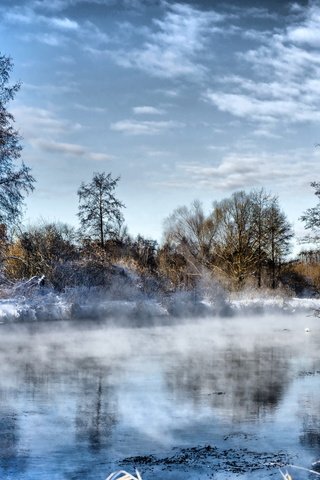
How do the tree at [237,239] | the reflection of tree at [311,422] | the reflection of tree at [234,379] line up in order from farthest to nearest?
1. the tree at [237,239]
2. the reflection of tree at [234,379]
3. the reflection of tree at [311,422]

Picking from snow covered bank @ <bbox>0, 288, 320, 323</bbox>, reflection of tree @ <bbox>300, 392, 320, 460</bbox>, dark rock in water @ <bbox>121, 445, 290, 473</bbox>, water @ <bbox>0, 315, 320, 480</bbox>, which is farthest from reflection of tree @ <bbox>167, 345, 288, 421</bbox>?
snow covered bank @ <bbox>0, 288, 320, 323</bbox>

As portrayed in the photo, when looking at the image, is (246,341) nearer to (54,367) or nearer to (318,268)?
(54,367)

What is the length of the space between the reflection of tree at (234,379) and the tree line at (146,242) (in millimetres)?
4514

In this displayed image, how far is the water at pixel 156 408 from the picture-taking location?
29.0 ft

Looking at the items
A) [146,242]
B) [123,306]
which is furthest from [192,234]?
[123,306]

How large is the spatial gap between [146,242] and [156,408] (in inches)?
2148

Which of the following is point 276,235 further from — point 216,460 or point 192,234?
point 216,460

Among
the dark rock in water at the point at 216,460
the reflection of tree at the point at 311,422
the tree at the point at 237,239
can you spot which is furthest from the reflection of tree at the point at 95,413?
the tree at the point at 237,239

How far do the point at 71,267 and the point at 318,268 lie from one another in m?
38.2

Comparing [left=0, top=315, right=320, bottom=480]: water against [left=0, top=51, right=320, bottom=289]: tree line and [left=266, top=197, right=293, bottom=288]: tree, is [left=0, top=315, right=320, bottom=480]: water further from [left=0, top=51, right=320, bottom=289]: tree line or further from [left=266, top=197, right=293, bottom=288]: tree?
[left=266, top=197, right=293, bottom=288]: tree

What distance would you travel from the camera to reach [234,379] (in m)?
15.5

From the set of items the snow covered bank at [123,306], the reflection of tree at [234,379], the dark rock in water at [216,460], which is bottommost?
the dark rock in water at [216,460]

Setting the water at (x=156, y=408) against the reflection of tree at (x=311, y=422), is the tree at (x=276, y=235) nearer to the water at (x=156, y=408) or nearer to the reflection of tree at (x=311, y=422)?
the water at (x=156, y=408)

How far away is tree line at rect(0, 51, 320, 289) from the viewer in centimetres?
2105
